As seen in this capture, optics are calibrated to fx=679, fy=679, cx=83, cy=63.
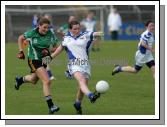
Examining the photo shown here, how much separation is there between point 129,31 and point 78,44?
33.0 m

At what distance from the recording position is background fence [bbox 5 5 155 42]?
148ft

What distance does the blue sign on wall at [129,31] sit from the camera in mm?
46713

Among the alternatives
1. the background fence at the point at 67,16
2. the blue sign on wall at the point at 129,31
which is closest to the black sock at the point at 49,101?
the background fence at the point at 67,16

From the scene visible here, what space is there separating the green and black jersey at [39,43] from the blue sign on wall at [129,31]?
3132cm

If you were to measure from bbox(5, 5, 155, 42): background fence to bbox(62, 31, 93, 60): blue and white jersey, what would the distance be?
1172 inches

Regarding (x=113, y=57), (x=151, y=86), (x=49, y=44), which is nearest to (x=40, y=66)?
(x=49, y=44)

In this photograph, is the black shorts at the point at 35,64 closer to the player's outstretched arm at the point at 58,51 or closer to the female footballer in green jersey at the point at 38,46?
the female footballer in green jersey at the point at 38,46

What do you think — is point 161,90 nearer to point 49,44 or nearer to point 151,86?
point 49,44

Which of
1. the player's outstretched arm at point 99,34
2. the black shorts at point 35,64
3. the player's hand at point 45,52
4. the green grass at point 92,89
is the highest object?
the player's outstretched arm at point 99,34

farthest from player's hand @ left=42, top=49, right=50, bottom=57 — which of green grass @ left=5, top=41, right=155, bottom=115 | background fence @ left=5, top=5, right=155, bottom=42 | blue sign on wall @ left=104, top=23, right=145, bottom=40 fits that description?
blue sign on wall @ left=104, top=23, right=145, bottom=40

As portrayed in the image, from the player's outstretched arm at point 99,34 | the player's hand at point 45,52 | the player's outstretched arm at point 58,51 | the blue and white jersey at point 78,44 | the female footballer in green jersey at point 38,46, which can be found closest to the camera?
the player's outstretched arm at point 99,34

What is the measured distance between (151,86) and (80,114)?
5848mm

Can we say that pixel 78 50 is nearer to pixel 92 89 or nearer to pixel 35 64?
pixel 35 64

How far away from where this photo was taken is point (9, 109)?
15.4 meters
